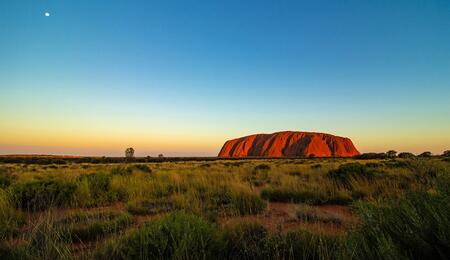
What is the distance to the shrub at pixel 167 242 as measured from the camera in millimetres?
3270

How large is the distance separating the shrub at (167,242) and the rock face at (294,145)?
123m

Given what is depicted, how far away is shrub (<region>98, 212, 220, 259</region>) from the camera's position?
3.27 metres

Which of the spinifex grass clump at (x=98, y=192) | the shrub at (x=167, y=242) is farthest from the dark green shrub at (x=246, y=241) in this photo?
the spinifex grass clump at (x=98, y=192)

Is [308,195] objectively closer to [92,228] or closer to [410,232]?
[92,228]

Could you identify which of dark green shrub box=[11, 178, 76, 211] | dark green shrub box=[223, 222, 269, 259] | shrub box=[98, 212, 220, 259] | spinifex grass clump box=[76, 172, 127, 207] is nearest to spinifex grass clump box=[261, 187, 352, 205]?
dark green shrub box=[223, 222, 269, 259]

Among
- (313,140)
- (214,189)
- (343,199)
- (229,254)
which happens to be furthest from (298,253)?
(313,140)

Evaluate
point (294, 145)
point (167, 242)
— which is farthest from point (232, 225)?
point (294, 145)

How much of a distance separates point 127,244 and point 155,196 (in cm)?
594

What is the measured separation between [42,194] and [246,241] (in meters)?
6.45

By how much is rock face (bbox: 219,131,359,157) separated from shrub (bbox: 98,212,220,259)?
122945 mm

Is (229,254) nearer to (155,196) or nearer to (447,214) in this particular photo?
(447,214)

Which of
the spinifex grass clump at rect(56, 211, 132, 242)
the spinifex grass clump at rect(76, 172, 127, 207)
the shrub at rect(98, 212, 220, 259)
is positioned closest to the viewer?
the shrub at rect(98, 212, 220, 259)

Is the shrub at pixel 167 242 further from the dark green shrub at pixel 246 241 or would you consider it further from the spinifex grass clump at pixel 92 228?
the spinifex grass clump at pixel 92 228

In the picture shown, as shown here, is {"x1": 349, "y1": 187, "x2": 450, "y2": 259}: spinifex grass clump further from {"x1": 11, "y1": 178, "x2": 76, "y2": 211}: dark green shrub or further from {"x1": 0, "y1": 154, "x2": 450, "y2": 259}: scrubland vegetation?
{"x1": 11, "y1": 178, "x2": 76, "y2": 211}: dark green shrub
